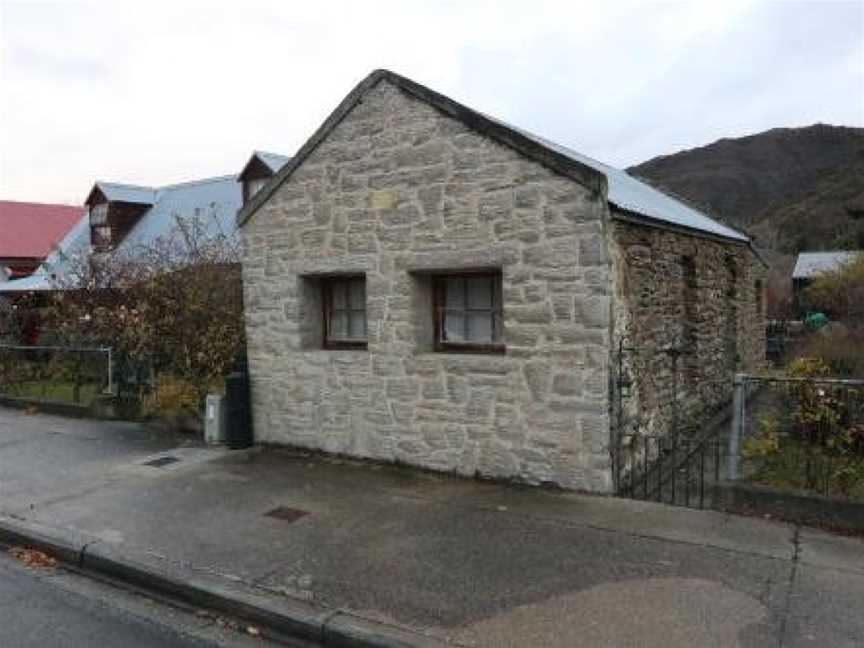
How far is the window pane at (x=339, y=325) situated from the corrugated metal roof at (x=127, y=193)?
16.6 metres

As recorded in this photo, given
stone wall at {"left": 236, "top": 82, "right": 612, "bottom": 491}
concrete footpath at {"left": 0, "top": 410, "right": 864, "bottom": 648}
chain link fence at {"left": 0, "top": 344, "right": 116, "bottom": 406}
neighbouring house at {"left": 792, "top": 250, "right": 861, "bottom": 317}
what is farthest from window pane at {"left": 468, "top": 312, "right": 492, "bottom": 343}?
neighbouring house at {"left": 792, "top": 250, "right": 861, "bottom": 317}

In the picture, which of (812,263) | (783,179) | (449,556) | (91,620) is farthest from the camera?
(783,179)

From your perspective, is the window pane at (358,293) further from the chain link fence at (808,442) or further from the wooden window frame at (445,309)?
the chain link fence at (808,442)

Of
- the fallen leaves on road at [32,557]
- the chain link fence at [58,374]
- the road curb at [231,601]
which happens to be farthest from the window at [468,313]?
the chain link fence at [58,374]

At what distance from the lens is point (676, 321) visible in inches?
372

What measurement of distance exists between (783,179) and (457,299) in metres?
89.7

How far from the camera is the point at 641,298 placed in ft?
26.6

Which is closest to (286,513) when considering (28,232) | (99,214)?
(99,214)

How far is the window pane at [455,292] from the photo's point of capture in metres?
8.34

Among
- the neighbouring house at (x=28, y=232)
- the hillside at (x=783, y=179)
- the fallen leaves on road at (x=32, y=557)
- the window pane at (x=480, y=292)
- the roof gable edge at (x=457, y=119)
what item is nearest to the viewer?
the fallen leaves on road at (x=32, y=557)

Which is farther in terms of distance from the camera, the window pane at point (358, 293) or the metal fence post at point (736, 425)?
the window pane at point (358, 293)

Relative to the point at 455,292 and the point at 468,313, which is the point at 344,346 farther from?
the point at 468,313

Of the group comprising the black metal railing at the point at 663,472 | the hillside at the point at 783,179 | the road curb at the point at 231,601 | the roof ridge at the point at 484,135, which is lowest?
the road curb at the point at 231,601

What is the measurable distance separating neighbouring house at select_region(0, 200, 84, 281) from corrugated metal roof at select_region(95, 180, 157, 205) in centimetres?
356
